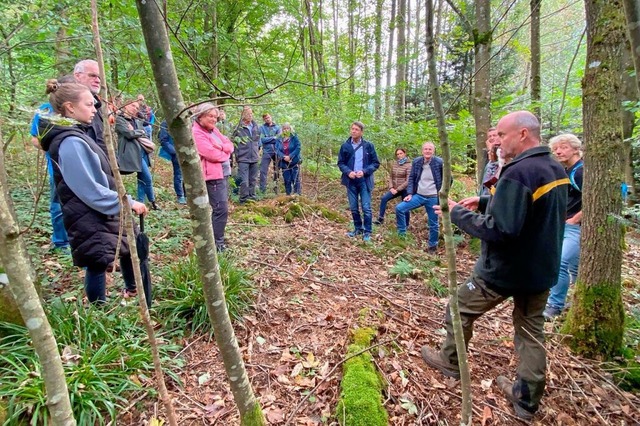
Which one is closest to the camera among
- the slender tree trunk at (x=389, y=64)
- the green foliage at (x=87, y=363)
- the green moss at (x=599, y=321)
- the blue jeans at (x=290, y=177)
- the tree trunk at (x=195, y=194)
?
the tree trunk at (x=195, y=194)

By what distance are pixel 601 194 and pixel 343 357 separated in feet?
9.35

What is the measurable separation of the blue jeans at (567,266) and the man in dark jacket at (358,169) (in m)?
3.23

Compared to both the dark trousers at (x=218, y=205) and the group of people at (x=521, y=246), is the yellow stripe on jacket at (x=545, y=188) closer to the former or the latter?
the group of people at (x=521, y=246)

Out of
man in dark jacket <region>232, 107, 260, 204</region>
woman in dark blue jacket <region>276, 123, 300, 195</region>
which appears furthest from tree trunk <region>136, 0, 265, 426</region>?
woman in dark blue jacket <region>276, 123, 300, 195</region>

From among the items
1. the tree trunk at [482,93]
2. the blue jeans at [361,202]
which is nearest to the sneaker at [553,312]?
the tree trunk at [482,93]

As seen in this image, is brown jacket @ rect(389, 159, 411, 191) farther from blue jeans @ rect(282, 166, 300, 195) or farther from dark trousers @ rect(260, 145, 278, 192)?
dark trousers @ rect(260, 145, 278, 192)

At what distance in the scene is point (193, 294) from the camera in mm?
3387

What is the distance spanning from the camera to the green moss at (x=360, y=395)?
2355mm

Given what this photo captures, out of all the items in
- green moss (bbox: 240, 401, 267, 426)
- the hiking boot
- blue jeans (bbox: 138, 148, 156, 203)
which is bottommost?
the hiking boot

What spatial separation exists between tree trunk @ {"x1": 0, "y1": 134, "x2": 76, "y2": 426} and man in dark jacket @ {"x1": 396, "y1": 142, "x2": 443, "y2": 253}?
6368 mm

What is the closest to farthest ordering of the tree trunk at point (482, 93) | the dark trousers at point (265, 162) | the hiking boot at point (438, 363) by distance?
1. the hiking boot at point (438, 363)
2. the tree trunk at point (482, 93)
3. the dark trousers at point (265, 162)

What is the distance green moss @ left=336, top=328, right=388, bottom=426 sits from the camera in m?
2.36

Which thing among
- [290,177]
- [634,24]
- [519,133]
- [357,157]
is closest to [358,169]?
[357,157]

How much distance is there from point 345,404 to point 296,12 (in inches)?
342
